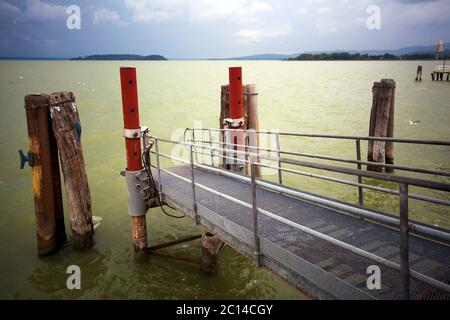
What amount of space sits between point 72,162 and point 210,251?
120 inches

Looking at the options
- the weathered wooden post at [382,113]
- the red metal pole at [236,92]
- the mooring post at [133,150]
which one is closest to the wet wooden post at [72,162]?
the mooring post at [133,150]

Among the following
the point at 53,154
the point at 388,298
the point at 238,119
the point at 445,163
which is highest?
the point at 238,119

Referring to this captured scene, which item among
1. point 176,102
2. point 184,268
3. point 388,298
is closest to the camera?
point 388,298

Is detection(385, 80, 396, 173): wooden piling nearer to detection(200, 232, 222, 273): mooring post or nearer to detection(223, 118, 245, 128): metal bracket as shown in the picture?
detection(223, 118, 245, 128): metal bracket

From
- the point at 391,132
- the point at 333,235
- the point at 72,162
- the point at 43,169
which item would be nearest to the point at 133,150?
the point at 72,162

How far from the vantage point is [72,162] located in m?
6.54

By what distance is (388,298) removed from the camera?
268 centimetres

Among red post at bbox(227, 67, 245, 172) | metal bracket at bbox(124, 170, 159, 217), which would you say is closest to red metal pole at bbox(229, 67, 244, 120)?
red post at bbox(227, 67, 245, 172)

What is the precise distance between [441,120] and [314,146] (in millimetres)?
8492

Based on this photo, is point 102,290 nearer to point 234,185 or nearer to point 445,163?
point 234,185

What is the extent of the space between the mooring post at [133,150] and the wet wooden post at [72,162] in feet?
3.73

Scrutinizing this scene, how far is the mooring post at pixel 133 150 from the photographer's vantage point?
5746mm
